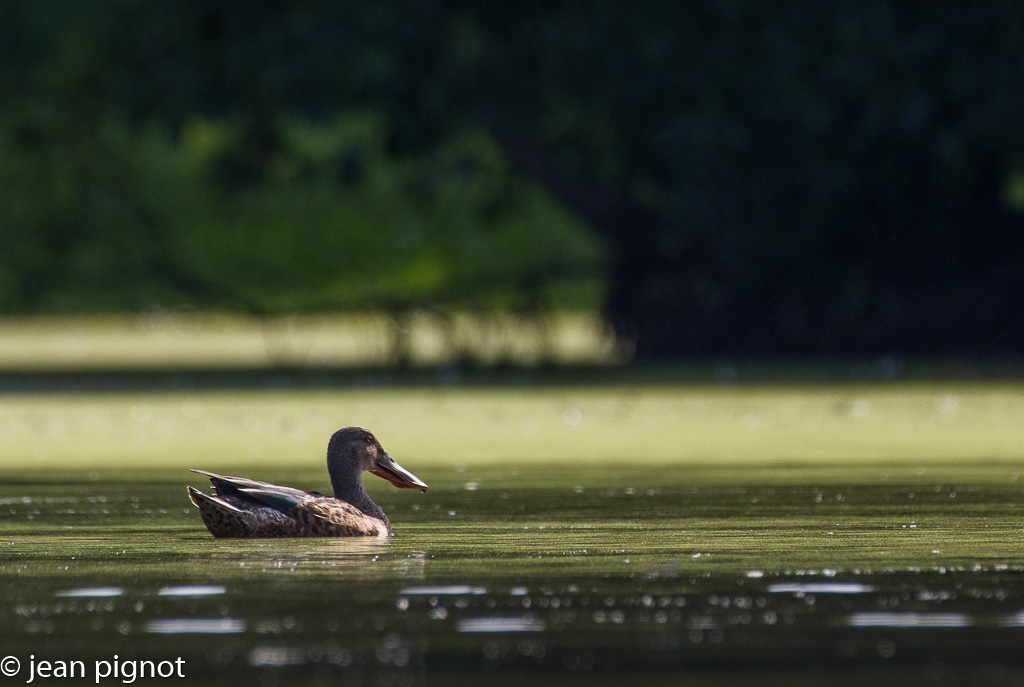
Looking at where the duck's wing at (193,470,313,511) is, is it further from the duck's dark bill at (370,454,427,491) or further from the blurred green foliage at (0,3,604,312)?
the blurred green foliage at (0,3,604,312)

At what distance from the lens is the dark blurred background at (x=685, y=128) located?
87.4 feet

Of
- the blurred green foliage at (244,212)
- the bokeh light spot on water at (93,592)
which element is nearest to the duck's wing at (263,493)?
the bokeh light spot on water at (93,592)

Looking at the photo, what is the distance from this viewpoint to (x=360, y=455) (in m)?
10.3

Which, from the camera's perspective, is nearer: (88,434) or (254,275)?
(88,434)

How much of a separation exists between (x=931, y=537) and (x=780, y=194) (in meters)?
19.4

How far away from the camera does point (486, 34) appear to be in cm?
3031

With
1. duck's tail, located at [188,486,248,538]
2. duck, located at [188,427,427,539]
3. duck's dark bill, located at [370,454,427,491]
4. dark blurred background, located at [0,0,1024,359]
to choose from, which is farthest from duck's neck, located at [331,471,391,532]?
dark blurred background, located at [0,0,1024,359]

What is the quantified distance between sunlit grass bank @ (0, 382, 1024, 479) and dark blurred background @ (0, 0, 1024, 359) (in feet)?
16.1

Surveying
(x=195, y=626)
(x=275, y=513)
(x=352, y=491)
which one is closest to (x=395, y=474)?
(x=352, y=491)

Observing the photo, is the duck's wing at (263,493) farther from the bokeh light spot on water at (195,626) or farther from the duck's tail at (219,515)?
the bokeh light spot on water at (195,626)

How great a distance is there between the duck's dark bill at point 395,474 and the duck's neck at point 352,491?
8.4 inches

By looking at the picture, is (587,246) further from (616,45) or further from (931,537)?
(931,537)

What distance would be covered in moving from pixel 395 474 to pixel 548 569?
2524 mm

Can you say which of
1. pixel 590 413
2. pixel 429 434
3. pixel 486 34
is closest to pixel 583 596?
pixel 429 434
